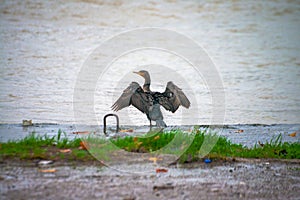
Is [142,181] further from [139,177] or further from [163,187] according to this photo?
[163,187]

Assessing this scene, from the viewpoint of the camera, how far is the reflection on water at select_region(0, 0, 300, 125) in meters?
10.9

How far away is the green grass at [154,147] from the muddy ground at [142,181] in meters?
0.22

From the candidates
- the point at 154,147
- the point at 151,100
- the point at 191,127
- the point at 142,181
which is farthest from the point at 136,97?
the point at 142,181

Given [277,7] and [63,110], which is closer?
[63,110]

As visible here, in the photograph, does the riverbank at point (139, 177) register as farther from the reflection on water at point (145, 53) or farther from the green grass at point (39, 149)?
the reflection on water at point (145, 53)

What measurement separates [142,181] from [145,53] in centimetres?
1138

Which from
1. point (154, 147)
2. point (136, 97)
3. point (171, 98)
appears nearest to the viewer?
point (154, 147)

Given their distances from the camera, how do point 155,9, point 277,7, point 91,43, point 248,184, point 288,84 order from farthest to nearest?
point 277,7 < point 155,9 < point 91,43 < point 288,84 < point 248,184

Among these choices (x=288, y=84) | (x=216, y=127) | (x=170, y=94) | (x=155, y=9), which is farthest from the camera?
(x=155, y=9)

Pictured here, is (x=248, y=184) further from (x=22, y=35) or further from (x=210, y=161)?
(x=22, y=35)

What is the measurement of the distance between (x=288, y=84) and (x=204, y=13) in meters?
9.75

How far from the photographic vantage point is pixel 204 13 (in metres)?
23.5

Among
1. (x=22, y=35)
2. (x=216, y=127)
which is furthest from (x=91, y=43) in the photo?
(x=216, y=127)

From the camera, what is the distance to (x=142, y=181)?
565 cm
